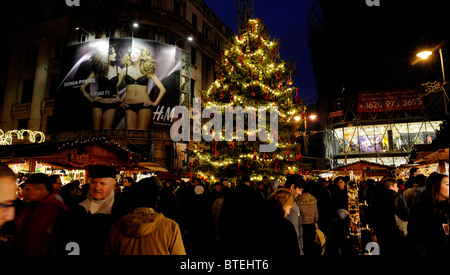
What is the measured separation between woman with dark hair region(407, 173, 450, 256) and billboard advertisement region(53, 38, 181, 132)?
21828 millimetres

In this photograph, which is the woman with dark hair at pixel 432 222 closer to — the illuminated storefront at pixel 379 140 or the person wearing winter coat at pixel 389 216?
the person wearing winter coat at pixel 389 216

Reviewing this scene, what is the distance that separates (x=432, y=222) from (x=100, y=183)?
4.03 m

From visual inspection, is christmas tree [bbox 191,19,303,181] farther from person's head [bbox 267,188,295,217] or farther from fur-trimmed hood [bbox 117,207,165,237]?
fur-trimmed hood [bbox 117,207,165,237]

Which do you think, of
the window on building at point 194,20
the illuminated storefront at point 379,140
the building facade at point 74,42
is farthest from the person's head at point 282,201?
the window on building at point 194,20

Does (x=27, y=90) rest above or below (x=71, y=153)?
above

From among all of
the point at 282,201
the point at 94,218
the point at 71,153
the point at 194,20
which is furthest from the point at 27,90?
the point at 282,201

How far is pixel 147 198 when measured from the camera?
2656 mm

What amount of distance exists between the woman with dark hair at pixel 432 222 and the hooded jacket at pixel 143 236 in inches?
115

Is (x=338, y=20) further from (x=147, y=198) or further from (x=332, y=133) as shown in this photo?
(x=147, y=198)

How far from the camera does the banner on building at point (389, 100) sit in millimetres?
28622

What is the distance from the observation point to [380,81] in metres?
30.9

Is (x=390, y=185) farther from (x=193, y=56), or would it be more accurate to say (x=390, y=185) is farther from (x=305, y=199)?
(x=193, y=56)
